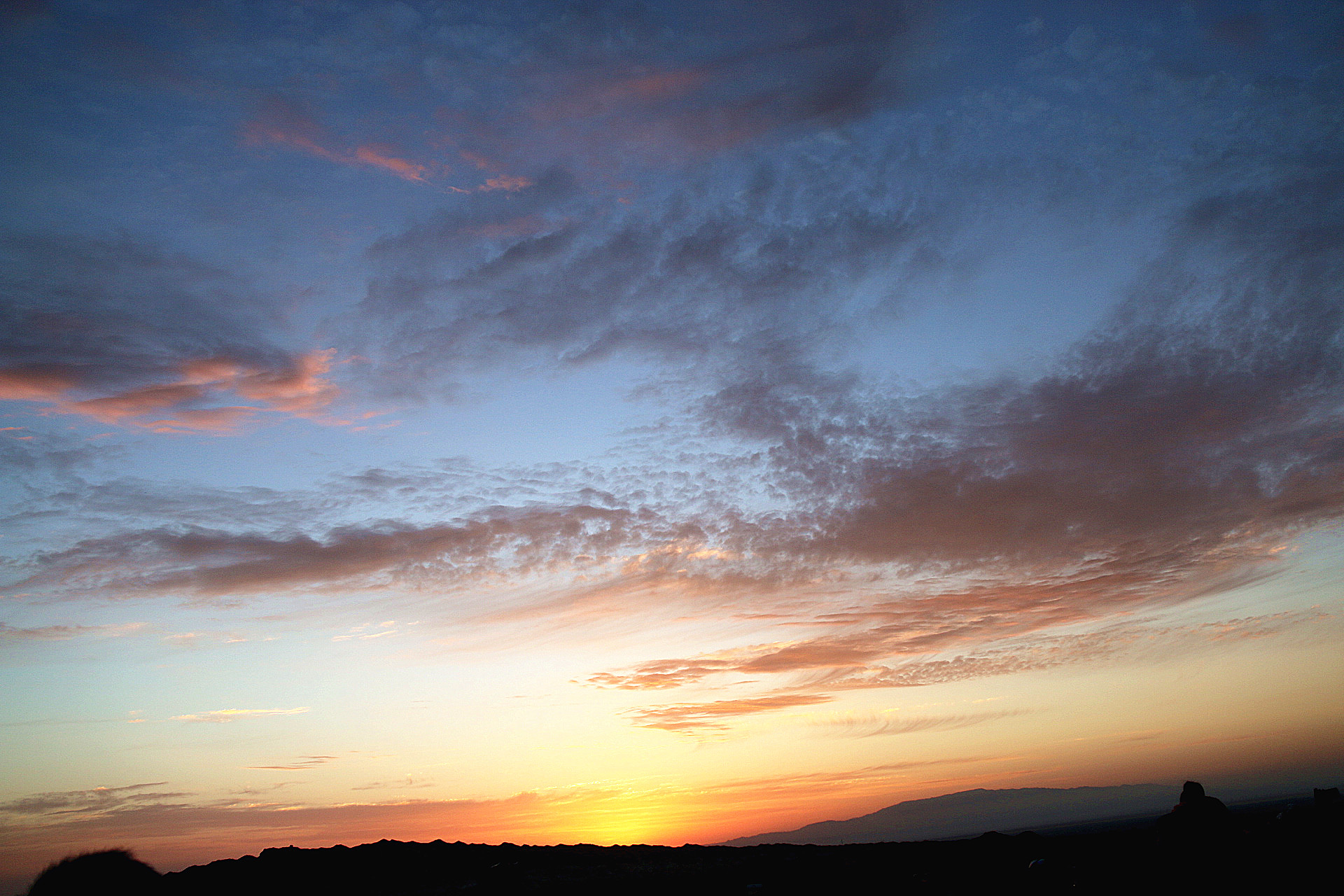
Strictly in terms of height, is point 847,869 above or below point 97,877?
below

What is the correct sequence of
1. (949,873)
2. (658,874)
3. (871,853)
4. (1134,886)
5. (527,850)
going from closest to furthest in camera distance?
(1134,886) → (949,873) → (658,874) → (527,850) → (871,853)

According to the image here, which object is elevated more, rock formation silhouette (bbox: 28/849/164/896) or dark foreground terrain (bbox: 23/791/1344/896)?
rock formation silhouette (bbox: 28/849/164/896)

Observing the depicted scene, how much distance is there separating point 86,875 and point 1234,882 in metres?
29.9

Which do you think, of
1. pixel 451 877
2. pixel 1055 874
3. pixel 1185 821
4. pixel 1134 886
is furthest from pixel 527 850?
pixel 1185 821

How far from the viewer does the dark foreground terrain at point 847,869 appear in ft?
65.8

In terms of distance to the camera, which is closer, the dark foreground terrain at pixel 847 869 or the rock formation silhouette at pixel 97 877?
the rock formation silhouette at pixel 97 877

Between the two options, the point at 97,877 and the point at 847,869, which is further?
the point at 847,869

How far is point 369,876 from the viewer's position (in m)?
22.6

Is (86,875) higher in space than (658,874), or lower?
higher

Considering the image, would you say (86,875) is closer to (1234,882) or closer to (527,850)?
(527,850)

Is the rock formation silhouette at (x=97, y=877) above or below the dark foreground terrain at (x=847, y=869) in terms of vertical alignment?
above

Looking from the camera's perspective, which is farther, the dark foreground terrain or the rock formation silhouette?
the dark foreground terrain

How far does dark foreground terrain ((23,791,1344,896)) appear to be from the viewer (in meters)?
20.0

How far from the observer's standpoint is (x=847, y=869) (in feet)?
85.3
